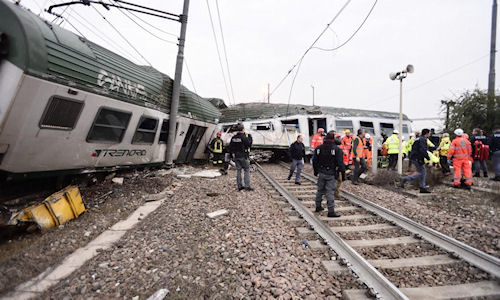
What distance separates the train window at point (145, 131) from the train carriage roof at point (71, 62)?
0.49 m

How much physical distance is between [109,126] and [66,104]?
1215mm

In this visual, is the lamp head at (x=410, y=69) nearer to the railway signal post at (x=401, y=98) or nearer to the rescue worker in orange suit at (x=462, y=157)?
the railway signal post at (x=401, y=98)

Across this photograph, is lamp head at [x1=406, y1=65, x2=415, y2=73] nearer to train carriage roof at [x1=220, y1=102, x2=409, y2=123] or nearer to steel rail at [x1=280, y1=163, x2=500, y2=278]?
steel rail at [x1=280, y1=163, x2=500, y2=278]

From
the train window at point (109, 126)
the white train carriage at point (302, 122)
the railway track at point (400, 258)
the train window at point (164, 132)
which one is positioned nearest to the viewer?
the railway track at point (400, 258)

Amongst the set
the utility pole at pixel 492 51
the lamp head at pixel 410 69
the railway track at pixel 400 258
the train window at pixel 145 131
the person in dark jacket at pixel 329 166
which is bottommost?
the railway track at pixel 400 258

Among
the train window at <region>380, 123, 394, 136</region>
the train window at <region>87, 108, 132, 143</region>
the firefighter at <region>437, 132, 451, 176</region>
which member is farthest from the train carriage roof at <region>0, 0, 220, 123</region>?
the train window at <region>380, 123, 394, 136</region>

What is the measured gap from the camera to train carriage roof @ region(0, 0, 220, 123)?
3715mm

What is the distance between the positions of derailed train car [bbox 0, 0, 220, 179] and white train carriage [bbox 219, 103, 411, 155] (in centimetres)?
695

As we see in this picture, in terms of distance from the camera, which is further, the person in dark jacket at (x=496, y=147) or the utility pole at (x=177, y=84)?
the utility pole at (x=177, y=84)

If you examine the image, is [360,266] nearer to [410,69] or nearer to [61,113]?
[61,113]

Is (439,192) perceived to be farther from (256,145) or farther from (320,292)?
(256,145)

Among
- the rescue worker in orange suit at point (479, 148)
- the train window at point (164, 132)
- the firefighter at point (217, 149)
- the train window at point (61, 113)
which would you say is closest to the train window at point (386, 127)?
the rescue worker in orange suit at point (479, 148)

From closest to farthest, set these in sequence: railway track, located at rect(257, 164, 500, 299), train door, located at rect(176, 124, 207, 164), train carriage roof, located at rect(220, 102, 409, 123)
A: railway track, located at rect(257, 164, 500, 299) → train door, located at rect(176, 124, 207, 164) → train carriage roof, located at rect(220, 102, 409, 123)

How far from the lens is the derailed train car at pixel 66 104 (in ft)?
12.2
